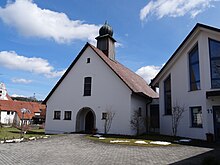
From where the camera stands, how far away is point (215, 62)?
50.1ft

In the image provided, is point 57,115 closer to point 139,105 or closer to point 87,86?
point 87,86

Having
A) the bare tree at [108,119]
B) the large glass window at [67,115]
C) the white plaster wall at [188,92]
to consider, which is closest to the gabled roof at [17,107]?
the large glass window at [67,115]

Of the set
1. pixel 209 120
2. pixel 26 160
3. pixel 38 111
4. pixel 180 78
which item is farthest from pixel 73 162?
pixel 38 111

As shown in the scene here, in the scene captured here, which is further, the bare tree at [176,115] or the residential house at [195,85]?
the bare tree at [176,115]

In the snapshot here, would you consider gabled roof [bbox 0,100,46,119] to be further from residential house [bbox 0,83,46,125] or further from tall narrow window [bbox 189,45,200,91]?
tall narrow window [bbox 189,45,200,91]

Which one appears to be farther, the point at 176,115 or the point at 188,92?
the point at 176,115

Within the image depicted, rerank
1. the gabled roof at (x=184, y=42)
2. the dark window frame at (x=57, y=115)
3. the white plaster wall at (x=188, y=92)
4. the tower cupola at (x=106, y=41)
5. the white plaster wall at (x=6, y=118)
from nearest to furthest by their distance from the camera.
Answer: the white plaster wall at (x=188, y=92)
the gabled roof at (x=184, y=42)
the dark window frame at (x=57, y=115)
the tower cupola at (x=106, y=41)
the white plaster wall at (x=6, y=118)

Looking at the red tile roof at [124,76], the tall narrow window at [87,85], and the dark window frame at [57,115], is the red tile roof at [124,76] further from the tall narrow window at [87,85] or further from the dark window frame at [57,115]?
the dark window frame at [57,115]

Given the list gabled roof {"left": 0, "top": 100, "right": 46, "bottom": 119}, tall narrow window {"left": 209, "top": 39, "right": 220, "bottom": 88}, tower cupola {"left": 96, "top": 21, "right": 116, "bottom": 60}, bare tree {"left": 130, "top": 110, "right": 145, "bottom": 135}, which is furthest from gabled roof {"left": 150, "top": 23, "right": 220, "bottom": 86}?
gabled roof {"left": 0, "top": 100, "right": 46, "bottom": 119}

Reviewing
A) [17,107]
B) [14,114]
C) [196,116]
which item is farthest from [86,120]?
[17,107]

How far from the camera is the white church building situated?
19031 millimetres

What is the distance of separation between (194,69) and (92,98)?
386 inches

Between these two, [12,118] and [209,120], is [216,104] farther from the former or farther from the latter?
[12,118]

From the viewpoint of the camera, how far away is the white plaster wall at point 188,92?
598 inches
